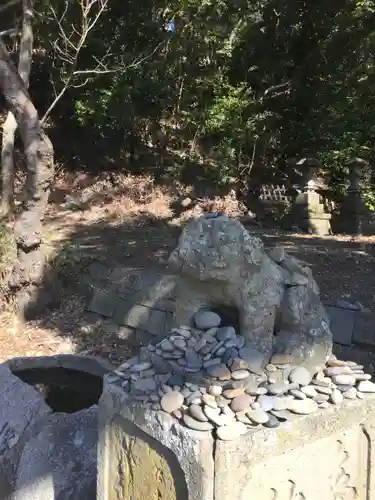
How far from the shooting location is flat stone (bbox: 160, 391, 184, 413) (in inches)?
63.5

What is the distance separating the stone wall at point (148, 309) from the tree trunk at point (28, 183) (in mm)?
610

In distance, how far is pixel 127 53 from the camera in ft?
28.3

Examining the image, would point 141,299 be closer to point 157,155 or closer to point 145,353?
point 145,353

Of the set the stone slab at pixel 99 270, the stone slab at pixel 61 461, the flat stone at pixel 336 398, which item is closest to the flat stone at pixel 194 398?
the flat stone at pixel 336 398

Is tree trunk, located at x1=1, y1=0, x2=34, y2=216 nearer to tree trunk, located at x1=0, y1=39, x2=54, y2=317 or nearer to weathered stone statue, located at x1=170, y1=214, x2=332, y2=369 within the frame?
tree trunk, located at x1=0, y1=39, x2=54, y2=317

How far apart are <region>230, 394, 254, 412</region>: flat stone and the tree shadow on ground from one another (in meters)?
2.86

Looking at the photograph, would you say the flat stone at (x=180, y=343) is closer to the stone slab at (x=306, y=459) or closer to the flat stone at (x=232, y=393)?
the flat stone at (x=232, y=393)

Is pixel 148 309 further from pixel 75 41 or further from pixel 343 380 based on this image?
pixel 75 41

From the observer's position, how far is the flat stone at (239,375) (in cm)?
162

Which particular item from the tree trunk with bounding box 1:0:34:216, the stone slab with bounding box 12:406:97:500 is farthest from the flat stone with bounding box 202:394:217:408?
the tree trunk with bounding box 1:0:34:216

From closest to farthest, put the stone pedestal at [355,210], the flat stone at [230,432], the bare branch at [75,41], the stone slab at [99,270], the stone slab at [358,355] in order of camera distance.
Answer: the flat stone at [230,432], the stone slab at [358,355], the stone slab at [99,270], the bare branch at [75,41], the stone pedestal at [355,210]

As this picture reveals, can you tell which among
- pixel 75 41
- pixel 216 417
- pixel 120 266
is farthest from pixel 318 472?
pixel 75 41

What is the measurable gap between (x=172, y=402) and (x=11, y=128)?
5.09m

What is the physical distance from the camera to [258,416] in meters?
1.54
